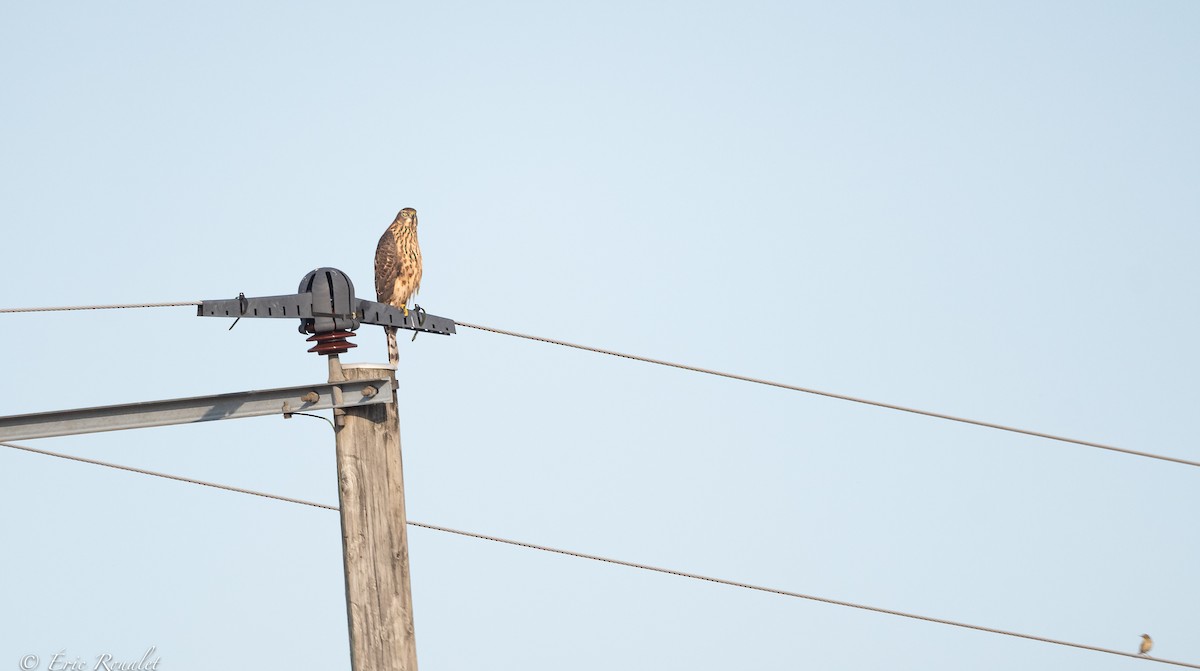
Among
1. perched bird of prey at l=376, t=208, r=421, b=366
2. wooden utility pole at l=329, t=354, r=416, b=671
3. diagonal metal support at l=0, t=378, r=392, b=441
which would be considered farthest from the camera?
perched bird of prey at l=376, t=208, r=421, b=366

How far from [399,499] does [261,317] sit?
1.22 metres

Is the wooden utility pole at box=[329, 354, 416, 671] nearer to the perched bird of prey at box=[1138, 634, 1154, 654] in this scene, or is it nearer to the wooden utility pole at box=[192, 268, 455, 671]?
the wooden utility pole at box=[192, 268, 455, 671]

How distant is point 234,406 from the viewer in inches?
310

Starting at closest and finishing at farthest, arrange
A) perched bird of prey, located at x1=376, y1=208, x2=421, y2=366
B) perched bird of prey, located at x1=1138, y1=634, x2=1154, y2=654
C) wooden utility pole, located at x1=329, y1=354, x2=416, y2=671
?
wooden utility pole, located at x1=329, y1=354, x2=416, y2=671, perched bird of prey, located at x1=376, y1=208, x2=421, y2=366, perched bird of prey, located at x1=1138, y1=634, x2=1154, y2=654

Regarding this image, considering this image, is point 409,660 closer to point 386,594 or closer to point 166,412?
point 386,594

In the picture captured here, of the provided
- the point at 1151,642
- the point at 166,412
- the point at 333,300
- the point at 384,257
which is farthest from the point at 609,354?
the point at 1151,642

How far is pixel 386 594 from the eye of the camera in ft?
25.1

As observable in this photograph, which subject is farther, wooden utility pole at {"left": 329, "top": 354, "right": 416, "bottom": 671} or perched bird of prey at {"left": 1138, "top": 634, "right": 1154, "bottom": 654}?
perched bird of prey at {"left": 1138, "top": 634, "right": 1154, "bottom": 654}

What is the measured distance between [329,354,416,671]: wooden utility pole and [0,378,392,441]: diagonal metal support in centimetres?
7

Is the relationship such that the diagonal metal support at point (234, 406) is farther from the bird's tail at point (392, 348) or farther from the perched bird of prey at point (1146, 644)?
the perched bird of prey at point (1146, 644)

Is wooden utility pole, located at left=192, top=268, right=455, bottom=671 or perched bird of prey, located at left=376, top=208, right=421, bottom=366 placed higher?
perched bird of prey, located at left=376, top=208, right=421, bottom=366

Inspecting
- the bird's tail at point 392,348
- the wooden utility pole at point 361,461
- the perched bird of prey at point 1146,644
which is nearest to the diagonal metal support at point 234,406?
the wooden utility pole at point 361,461

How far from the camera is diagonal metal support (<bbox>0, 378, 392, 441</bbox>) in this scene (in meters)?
7.70

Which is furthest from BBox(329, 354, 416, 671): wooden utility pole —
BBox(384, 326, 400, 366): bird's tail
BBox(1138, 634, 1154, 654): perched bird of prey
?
BBox(1138, 634, 1154, 654): perched bird of prey
